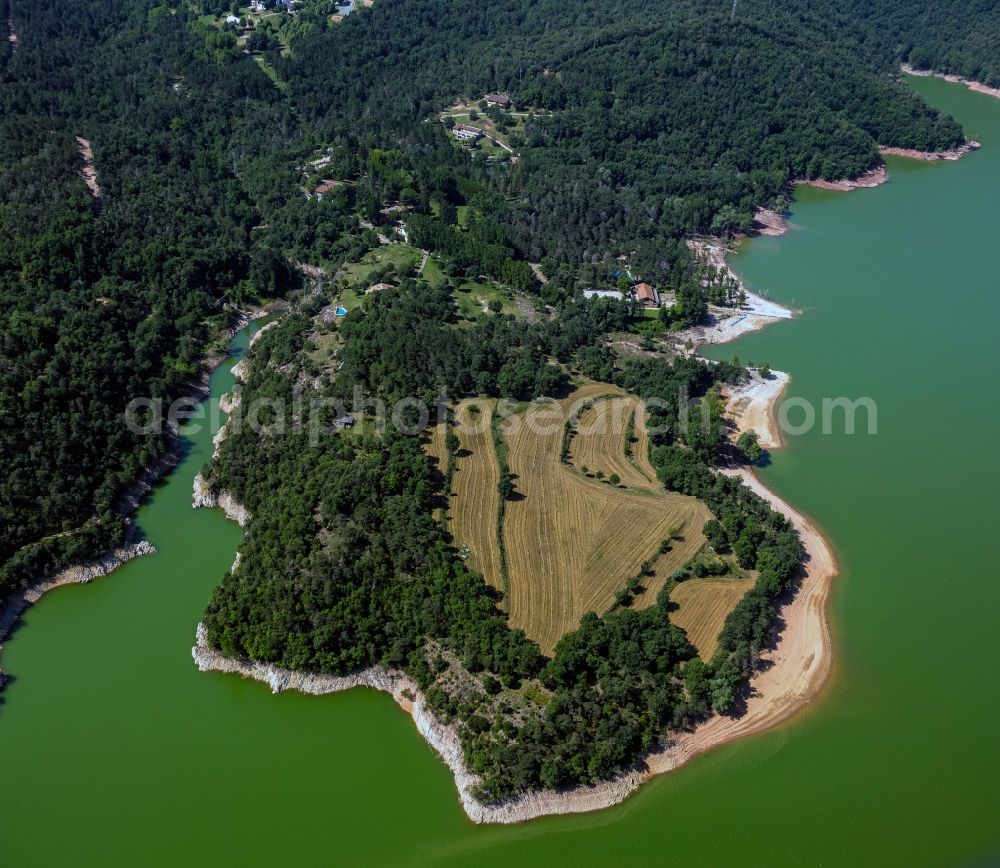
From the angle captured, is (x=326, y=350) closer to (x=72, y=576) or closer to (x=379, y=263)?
(x=379, y=263)

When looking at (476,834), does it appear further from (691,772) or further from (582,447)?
(582,447)

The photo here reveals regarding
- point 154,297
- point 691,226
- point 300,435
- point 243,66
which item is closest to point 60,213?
point 154,297

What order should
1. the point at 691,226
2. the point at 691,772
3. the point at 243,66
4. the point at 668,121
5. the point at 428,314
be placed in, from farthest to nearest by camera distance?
the point at 243,66 < the point at 668,121 < the point at 691,226 < the point at 428,314 < the point at 691,772

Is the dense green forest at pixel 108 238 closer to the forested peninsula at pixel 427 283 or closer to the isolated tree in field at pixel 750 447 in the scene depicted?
the forested peninsula at pixel 427 283

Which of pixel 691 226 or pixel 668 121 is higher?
pixel 668 121

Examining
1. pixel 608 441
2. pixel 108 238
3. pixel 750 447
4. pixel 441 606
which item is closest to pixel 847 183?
pixel 750 447

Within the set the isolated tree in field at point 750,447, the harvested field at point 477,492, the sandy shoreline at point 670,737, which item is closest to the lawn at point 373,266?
the harvested field at point 477,492

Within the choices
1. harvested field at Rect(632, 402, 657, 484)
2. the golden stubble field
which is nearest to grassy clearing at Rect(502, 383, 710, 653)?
the golden stubble field
